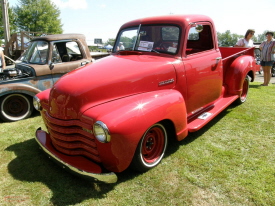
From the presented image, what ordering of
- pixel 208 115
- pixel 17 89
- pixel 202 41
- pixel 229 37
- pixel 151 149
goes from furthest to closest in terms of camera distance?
pixel 229 37, pixel 17 89, pixel 202 41, pixel 208 115, pixel 151 149

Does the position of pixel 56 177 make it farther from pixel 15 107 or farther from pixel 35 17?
pixel 35 17

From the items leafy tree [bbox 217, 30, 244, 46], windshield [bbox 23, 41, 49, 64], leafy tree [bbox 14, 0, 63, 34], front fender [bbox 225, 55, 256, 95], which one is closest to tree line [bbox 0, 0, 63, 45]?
leafy tree [bbox 14, 0, 63, 34]

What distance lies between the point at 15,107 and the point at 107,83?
3.22 metres

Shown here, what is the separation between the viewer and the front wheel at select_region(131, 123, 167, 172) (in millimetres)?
2723

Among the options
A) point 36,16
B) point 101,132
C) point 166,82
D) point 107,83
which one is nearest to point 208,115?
point 166,82

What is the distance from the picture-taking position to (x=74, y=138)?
263 cm

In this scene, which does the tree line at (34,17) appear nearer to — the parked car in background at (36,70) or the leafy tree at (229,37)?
the parked car in background at (36,70)

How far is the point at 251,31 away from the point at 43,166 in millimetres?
6882

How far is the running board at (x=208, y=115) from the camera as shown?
136 inches

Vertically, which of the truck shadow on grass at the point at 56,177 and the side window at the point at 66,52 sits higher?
the side window at the point at 66,52

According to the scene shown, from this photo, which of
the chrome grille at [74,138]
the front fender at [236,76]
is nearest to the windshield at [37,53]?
the chrome grille at [74,138]

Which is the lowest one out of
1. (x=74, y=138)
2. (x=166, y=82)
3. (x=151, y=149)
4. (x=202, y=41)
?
(x=151, y=149)

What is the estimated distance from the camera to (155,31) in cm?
361

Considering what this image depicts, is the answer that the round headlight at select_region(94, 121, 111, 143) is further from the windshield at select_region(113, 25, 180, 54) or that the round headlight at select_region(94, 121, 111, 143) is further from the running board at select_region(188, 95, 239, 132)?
the windshield at select_region(113, 25, 180, 54)
